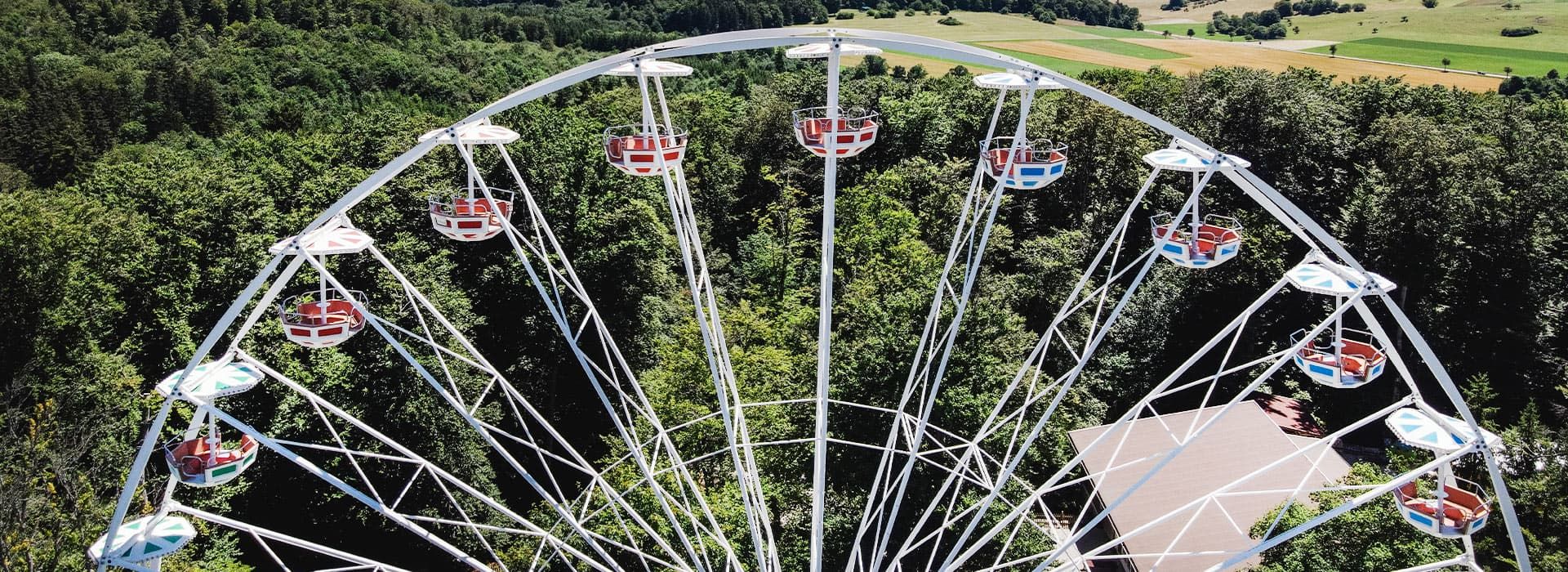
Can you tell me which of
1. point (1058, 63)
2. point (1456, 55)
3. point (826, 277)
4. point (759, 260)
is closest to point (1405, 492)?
point (826, 277)

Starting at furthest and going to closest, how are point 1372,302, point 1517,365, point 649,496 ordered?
point 1372,302 < point 1517,365 < point 649,496

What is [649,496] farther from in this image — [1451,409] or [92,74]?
[92,74]

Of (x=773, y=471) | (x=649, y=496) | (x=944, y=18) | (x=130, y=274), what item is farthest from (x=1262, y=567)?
(x=944, y=18)

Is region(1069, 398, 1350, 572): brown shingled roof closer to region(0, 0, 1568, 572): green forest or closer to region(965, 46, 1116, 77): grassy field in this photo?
region(0, 0, 1568, 572): green forest

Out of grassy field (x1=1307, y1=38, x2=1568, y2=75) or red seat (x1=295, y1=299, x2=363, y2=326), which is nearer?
red seat (x1=295, y1=299, x2=363, y2=326)

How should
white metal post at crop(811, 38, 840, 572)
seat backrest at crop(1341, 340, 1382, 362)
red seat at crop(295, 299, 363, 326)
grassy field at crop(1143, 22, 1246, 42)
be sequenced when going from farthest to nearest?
grassy field at crop(1143, 22, 1246, 42) → red seat at crop(295, 299, 363, 326) → seat backrest at crop(1341, 340, 1382, 362) → white metal post at crop(811, 38, 840, 572)

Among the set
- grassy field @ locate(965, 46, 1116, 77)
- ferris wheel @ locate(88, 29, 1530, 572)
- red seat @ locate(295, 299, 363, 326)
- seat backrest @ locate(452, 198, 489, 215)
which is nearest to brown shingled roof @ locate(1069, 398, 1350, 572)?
ferris wheel @ locate(88, 29, 1530, 572)
